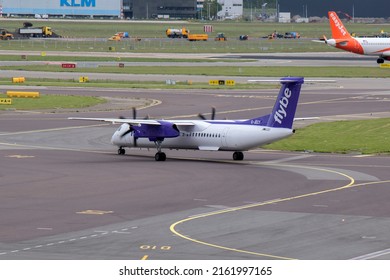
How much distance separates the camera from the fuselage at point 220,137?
59000 mm

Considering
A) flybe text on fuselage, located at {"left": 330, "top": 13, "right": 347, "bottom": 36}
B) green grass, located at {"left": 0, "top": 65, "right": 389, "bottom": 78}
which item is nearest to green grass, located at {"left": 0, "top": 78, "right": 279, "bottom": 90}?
green grass, located at {"left": 0, "top": 65, "right": 389, "bottom": 78}

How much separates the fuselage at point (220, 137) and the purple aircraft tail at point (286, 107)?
346mm

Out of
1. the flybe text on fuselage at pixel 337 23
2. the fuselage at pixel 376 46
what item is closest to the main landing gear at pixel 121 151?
the flybe text on fuselage at pixel 337 23

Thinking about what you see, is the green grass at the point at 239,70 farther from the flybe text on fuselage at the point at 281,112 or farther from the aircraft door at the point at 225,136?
the flybe text on fuselage at the point at 281,112

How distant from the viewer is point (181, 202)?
46.2m

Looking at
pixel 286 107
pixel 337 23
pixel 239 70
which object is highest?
pixel 337 23

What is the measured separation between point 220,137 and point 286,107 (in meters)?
4.64

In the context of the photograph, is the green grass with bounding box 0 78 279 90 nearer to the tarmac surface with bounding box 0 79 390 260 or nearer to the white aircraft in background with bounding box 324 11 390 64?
the white aircraft in background with bounding box 324 11 390 64

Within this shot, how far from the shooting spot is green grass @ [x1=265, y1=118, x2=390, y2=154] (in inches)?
2667

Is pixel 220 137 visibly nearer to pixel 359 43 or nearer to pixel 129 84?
pixel 129 84

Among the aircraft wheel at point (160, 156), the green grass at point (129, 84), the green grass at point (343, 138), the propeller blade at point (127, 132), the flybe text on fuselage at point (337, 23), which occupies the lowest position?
the green grass at point (129, 84)

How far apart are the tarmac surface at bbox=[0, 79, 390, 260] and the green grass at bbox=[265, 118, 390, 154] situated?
2232 mm

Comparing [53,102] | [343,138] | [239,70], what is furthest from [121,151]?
[239,70]

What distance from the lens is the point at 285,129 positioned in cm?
5853
